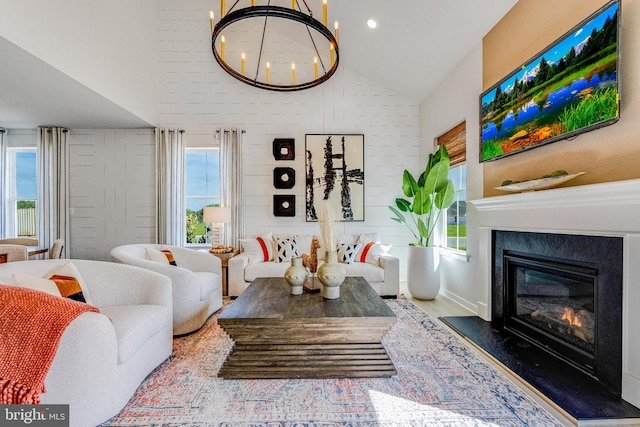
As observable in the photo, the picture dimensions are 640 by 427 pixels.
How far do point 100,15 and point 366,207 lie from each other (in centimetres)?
424

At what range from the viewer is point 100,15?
11.4ft

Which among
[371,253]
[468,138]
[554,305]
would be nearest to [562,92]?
[468,138]

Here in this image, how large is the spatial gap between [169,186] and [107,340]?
3.47 meters

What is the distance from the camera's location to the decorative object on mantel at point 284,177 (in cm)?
466

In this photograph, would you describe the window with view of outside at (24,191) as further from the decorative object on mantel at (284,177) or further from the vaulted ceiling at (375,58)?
the decorative object on mantel at (284,177)

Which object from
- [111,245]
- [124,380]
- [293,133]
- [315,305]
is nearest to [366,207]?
[293,133]

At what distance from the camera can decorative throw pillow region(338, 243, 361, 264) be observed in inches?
157

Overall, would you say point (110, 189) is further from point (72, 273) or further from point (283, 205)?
point (72, 273)

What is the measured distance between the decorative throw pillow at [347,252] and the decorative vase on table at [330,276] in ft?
5.48

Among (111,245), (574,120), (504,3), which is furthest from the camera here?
(111,245)

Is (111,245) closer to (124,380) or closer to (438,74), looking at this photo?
(124,380)

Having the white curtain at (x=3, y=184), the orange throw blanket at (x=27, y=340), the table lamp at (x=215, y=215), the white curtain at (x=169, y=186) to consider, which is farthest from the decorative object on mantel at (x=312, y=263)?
the white curtain at (x=3, y=184)

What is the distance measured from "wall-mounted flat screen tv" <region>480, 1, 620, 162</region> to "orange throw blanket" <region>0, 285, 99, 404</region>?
316 cm

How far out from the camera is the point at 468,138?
3.36 m
